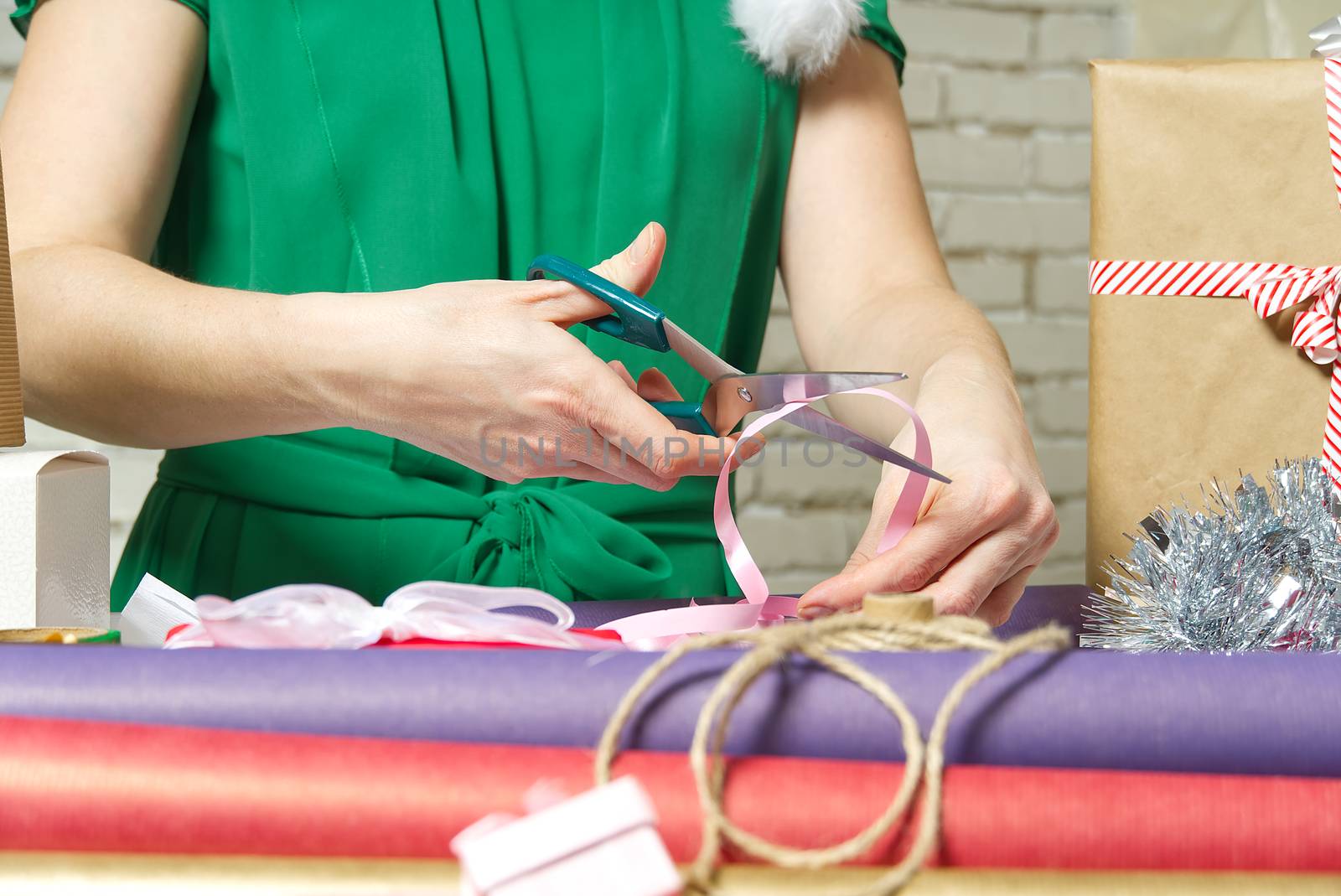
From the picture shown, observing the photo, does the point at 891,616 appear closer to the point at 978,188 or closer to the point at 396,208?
the point at 396,208

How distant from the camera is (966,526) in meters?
0.49

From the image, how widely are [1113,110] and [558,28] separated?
0.35 m

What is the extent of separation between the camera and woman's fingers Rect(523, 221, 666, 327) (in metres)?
0.51

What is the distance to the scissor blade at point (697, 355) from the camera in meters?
0.53

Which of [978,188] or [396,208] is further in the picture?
[978,188]

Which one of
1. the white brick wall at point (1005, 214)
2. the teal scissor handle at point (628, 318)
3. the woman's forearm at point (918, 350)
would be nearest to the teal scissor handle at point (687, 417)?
the teal scissor handle at point (628, 318)

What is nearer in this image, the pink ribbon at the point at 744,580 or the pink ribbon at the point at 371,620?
the pink ribbon at the point at 371,620

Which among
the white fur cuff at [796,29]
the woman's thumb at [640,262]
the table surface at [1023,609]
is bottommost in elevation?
the table surface at [1023,609]

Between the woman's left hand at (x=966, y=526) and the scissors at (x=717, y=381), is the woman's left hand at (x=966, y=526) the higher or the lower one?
the lower one

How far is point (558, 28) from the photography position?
0.74 metres

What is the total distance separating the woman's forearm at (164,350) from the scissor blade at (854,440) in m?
0.22

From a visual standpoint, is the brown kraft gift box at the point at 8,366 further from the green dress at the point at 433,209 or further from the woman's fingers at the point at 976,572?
the woman's fingers at the point at 976,572

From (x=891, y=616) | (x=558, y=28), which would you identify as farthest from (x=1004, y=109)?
(x=891, y=616)

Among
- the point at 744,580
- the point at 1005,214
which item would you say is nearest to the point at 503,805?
the point at 744,580
